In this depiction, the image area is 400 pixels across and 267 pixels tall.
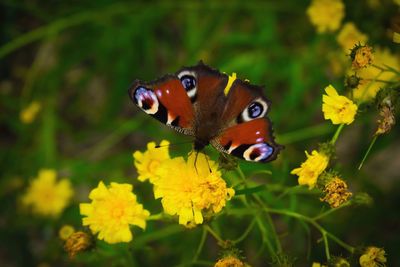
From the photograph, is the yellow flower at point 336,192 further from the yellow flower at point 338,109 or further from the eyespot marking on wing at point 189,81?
the eyespot marking on wing at point 189,81

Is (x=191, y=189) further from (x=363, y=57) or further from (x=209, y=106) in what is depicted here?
(x=363, y=57)

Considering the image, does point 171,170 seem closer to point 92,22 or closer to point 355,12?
point 355,12

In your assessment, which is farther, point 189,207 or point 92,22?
point 92,22

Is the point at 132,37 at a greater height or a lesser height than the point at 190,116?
greater

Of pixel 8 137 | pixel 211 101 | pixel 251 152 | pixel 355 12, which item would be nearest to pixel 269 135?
pixel 251 152

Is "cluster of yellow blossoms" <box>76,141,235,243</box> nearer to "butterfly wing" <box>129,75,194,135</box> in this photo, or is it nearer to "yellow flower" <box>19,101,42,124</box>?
"butterfly wing" <box>129,75,194,135</box>

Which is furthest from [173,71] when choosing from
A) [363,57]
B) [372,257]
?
[372,257]

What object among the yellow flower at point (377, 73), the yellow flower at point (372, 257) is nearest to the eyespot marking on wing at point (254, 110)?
the yellow flower at point (377, 73)
